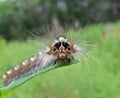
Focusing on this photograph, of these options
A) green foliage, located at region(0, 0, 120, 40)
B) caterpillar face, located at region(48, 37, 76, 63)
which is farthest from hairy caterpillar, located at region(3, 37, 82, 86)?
green foliage, located at region(0, 0, 120, 40)

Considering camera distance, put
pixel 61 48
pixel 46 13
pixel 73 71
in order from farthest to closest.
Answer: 1. pixel 46 13
2. pixel 73 71
3. pixel 61 48

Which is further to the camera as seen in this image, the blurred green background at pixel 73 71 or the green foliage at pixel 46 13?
the green foliage at pixel 46 13

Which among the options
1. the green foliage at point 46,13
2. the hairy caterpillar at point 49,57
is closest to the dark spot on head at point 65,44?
the hairy caterpillar at point 49,57

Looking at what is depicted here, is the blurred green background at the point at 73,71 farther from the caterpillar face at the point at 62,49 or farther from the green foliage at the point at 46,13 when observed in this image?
the green foliage at the point at 46,13

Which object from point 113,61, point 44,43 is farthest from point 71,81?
point 44,43

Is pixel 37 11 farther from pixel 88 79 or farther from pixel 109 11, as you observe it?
pixel 88 79

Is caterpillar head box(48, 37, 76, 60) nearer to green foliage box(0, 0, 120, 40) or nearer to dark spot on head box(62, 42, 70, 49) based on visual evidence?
dark spot on head box(62, 42, 70, 49)

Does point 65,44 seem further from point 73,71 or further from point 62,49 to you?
Answer: point 73,71

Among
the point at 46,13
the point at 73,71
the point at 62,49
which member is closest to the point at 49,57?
the point at 62,49
